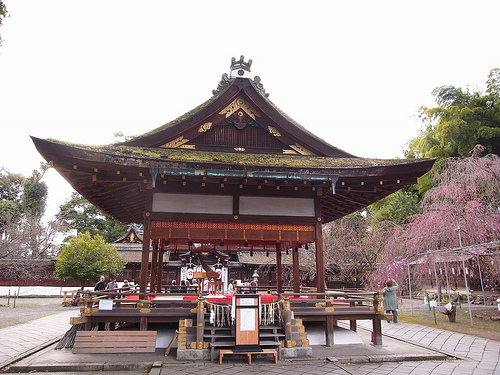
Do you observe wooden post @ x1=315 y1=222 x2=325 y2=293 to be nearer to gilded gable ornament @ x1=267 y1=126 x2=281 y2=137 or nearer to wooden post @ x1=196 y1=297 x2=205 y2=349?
gilded gable ornament @ x1=267 y1=126 x2=281 y2=137

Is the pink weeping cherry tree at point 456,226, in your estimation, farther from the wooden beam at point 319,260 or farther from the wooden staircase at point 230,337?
the wooden staircase at point 230,337

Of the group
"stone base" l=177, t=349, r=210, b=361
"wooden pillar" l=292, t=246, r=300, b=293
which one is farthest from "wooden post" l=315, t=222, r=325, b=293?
"stone base" l=177, t=349, r=210, b=361

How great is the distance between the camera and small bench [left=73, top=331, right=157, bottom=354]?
831cm

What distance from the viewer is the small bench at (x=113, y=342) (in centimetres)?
831

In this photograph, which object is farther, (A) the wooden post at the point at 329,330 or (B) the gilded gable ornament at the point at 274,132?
(B) the gilded gable ornament at the point at 274,132

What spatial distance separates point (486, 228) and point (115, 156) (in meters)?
14.0

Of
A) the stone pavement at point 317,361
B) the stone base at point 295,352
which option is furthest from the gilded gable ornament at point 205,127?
the stone base at point 295,352

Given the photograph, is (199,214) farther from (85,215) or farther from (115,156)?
(85,215)

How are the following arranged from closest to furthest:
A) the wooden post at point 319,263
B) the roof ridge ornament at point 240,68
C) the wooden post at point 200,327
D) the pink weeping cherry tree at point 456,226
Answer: the wooden post at point 200,327
the wooden post at point 319,263
the roof ridge ornament at point 240,68
the pink weeping cherry tree at point 456,226

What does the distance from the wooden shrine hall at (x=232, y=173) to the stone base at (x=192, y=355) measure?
79.3 inches

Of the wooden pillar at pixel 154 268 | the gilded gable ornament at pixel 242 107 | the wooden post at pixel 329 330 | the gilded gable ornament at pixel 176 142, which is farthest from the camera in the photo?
the wooden pillar at pixel 154 268

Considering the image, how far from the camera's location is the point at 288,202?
10047mm

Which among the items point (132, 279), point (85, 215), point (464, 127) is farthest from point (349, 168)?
point (85, 215)

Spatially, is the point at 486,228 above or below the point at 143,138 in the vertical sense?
below
